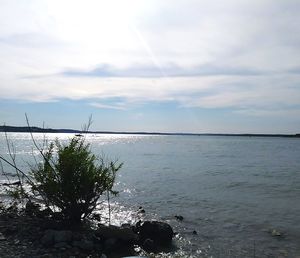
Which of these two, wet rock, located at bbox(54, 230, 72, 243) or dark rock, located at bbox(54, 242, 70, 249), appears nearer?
dark rock, located at bbox(54, 242, 70, 249)

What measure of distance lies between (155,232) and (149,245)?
0.78m

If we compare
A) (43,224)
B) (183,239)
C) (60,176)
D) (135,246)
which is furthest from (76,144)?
(183,239)

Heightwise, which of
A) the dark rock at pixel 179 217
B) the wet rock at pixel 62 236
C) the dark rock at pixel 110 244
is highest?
the wet rock at pixel 62 236

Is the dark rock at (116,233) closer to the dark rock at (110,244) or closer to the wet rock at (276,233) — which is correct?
the dark rock at (110,244)

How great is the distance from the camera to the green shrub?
1235cm

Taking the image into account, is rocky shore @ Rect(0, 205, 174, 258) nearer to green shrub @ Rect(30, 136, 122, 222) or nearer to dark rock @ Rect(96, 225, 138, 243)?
dark rock @ Rect(96, 225, 138, 243)

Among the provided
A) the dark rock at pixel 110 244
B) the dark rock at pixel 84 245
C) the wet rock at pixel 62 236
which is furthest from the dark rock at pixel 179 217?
the wet rock at pixel 62 236

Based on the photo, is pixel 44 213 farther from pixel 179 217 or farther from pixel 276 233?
pixel 276 233

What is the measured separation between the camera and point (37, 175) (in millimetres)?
Answer: 12812

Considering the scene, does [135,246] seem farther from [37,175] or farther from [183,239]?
[37,175]

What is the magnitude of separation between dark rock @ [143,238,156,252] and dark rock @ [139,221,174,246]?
0.37 metres

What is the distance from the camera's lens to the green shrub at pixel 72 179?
12352mm

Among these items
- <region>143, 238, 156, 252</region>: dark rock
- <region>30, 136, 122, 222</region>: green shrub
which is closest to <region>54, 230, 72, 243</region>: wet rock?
<region>30, 136, 122, 222</region>: green shrub

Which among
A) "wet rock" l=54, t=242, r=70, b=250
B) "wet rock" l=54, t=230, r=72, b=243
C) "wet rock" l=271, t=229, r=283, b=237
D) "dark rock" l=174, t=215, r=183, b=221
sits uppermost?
"wet rock" l=54, t=230, r=72, b=243
